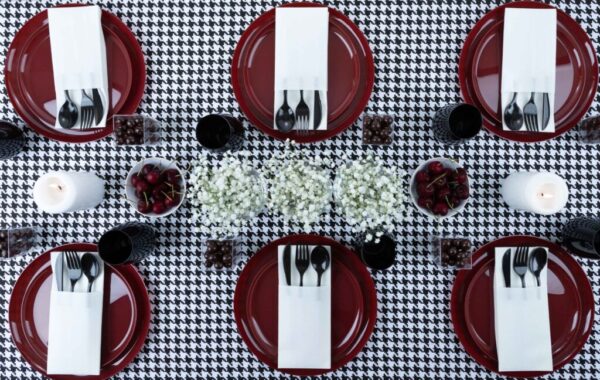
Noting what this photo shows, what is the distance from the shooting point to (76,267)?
54.1 inches

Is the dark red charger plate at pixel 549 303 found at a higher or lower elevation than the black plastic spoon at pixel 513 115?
lower

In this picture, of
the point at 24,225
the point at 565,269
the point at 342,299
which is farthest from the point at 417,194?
the point at 24,225

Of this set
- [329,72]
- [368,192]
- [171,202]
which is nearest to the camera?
[368,192]

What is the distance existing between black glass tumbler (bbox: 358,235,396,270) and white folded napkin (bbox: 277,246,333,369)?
0.15m

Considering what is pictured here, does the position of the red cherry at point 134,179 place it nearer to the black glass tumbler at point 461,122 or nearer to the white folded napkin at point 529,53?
the black glass tumbler at point 461,122

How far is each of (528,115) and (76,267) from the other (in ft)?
5.28

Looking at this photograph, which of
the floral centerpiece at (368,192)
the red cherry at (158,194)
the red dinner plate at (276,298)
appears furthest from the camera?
the red dinner plate at (276,298)

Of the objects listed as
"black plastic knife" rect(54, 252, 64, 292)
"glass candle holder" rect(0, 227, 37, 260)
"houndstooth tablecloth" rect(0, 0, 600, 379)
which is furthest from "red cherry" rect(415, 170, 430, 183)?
"glass candle holder" rect(0, 227, 37, 260)

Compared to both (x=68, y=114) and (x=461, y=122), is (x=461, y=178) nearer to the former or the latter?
(x=461, y=122)

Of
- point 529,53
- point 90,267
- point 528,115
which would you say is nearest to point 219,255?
point 90,267

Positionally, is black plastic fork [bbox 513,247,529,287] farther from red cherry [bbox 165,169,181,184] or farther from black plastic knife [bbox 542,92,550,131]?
red cherry [bbox 165,169,181,184]

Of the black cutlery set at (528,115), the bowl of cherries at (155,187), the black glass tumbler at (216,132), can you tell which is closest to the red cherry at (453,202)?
the black cutlery set at (528,115)

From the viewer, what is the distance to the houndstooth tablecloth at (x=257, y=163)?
141 cm

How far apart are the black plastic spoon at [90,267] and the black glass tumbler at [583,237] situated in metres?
1.60
